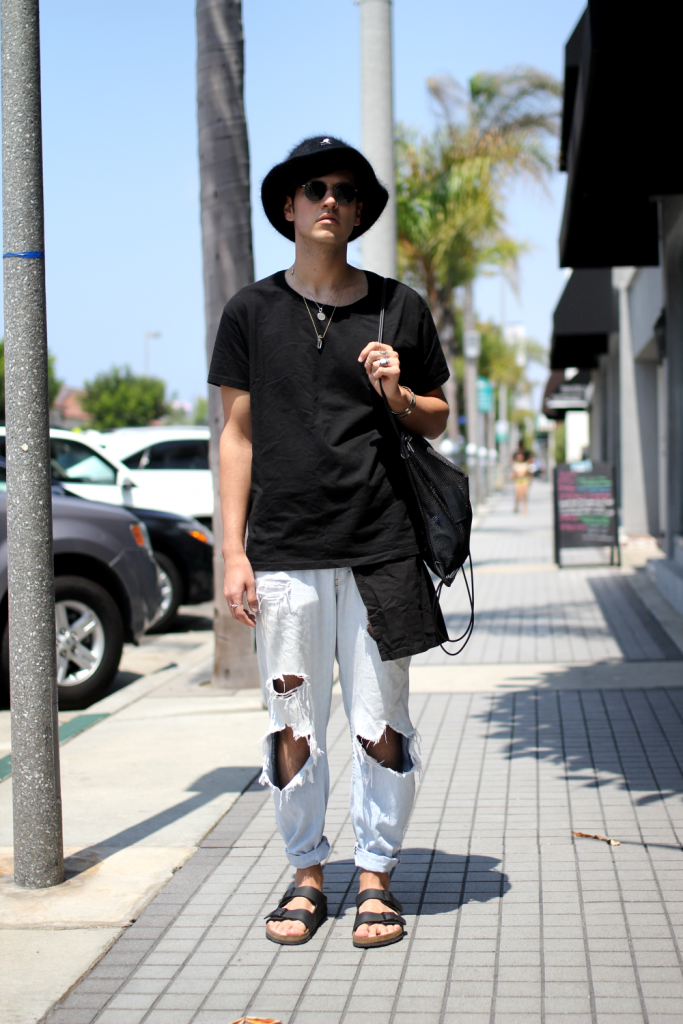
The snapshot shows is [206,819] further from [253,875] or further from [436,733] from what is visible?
[436,733]

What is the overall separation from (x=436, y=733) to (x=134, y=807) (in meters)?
1.78

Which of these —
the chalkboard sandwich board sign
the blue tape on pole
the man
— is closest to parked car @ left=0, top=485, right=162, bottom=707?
the blue tape on pole

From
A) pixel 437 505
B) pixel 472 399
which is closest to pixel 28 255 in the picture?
pixel 437 505

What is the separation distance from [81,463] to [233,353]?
8.37 meters

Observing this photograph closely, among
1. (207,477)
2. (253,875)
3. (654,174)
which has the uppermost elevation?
(654,174)

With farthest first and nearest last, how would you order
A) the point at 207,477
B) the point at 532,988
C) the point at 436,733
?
the point at 207,477
the point at 436,733
the point at 532,988

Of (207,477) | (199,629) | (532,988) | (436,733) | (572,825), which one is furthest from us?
(207,477)

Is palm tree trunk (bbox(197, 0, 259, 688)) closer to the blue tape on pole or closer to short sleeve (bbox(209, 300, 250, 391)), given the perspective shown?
the blue tape on pole

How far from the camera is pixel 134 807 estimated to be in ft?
16.4

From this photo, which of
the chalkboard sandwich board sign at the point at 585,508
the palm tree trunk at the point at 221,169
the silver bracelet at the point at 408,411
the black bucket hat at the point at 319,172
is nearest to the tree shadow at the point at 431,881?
the silver bracelet at the point at 408,411

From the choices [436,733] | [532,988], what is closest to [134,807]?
[436,733]

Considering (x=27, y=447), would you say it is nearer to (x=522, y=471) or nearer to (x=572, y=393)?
(x=522, y=471)

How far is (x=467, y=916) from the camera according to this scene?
3625 millimetres

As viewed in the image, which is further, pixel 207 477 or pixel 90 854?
pixel 207 477
